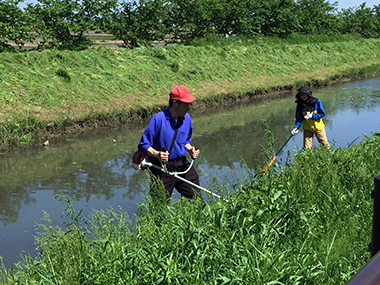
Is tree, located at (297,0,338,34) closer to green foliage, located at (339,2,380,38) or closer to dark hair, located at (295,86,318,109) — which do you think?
green foliage, located at (339,2,380,38)

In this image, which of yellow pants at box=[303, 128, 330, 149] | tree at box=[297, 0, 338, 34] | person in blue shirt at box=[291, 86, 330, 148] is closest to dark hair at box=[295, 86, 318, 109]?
person in blue shirt at box=[291, 86, 330, 148]

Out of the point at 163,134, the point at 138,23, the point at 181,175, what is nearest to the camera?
the point at 163,134

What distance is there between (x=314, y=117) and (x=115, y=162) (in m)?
3.96

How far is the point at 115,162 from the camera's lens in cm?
1001

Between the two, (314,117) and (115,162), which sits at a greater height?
(314,117)

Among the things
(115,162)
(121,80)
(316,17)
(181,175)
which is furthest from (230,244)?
(316,17)

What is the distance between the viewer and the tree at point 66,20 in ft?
56.6

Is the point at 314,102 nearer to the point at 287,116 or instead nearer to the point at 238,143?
the point at 238,143

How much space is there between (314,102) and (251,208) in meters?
4.01

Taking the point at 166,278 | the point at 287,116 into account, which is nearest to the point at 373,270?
the point at 166,278

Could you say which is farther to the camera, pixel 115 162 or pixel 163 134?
pixel 115 162

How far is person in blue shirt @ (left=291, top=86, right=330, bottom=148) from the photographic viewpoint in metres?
8.62

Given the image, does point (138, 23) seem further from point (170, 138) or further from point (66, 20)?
point (170, 138)

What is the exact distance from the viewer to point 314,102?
8516mm
